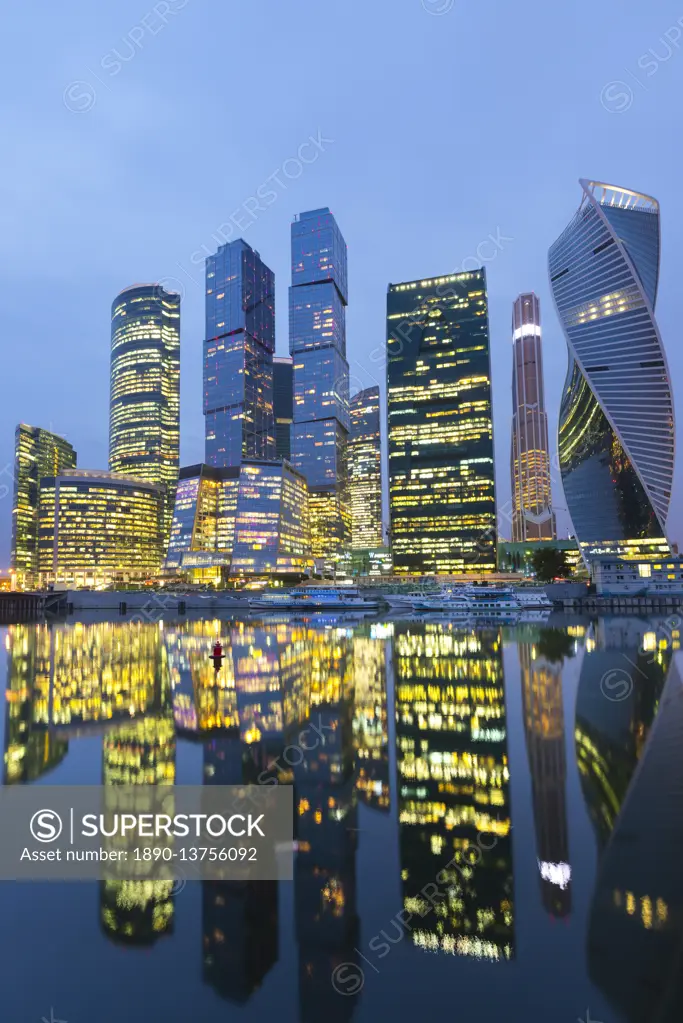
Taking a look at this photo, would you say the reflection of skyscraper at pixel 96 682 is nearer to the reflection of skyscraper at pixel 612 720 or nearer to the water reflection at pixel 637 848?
the reflection of skyscraper at pixel 612 720

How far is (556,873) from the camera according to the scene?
1202cm

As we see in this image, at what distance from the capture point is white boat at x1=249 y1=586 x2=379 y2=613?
411 ft

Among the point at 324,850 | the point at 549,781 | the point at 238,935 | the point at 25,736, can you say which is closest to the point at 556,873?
the point at 324,850

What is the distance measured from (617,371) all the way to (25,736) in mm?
173057

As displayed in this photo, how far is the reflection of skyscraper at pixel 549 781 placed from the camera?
11.6 metres

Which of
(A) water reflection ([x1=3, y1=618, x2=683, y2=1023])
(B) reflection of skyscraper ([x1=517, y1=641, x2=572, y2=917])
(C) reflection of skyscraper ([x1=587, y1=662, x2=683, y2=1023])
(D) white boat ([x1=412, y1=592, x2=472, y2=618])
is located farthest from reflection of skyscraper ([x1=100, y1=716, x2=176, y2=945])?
(D) white boat ([x1=412, y1=592, x2=472, y2=618])

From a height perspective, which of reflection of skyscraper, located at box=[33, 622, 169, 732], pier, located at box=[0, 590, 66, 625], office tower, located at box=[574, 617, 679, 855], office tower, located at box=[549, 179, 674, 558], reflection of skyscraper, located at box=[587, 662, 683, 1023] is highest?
office tower, located at box=[549, 179, 674, 558]

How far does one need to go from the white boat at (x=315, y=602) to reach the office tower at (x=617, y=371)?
89.0 meters

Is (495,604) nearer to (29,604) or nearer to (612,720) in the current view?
(612,720)

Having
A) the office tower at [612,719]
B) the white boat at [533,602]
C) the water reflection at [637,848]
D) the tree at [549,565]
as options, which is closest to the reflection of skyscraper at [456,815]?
the water reflection at [637,848]

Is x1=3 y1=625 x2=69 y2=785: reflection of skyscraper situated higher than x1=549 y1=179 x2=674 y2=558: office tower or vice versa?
x1=549 y1=179 x2=674 y2=558: office tower

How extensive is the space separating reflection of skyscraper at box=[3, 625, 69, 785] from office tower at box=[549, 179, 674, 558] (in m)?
157

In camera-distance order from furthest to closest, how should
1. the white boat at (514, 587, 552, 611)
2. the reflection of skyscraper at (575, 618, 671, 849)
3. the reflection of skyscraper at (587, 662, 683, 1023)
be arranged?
the white boat at (514, 587, 552, 611) → the reflection of skyscraper at (575, 618, 671, 849) → the reflection of skyscraper at (587, 662, 683, 1023)

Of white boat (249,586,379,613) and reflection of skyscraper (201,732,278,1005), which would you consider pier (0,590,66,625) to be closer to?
white boat (249,586,379,613)
